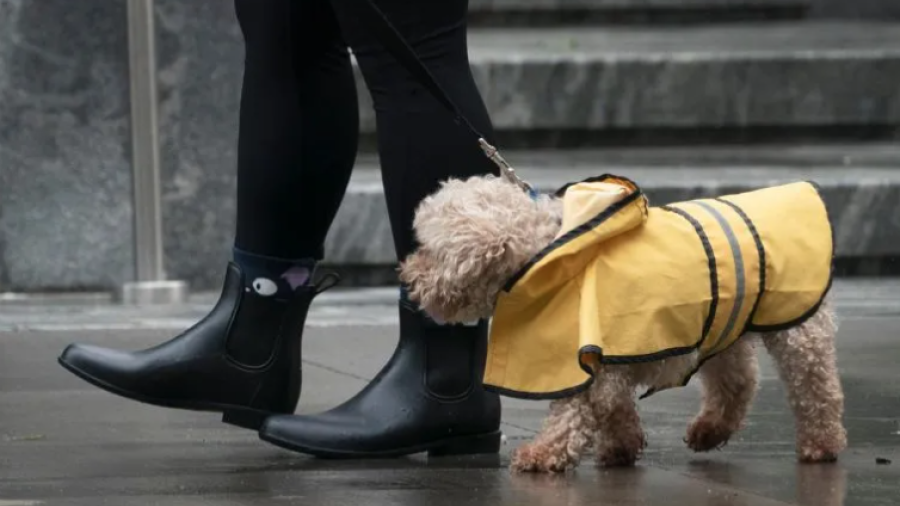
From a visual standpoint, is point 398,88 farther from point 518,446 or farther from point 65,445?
point 65,445

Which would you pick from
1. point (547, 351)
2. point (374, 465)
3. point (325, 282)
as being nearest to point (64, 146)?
point (325, 282)

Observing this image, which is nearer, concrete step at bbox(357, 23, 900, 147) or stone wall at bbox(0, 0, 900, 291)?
stone wall at bbox(0, 0, 900, 291)

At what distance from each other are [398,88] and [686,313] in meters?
0.70

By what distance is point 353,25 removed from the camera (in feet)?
10.9

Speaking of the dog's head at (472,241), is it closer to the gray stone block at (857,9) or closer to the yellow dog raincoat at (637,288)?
the yellow dog raincoat at (637,288)

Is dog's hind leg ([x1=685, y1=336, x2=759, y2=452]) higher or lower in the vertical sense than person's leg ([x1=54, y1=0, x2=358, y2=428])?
lower

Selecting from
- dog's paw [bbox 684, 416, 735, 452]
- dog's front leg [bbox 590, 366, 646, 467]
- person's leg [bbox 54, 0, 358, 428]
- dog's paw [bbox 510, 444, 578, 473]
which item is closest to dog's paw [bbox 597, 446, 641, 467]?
dog's front leg [bbox 590, 366, 646, 467]

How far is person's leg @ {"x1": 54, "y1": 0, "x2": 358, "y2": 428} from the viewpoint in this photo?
349cm

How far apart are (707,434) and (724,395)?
0.10 meters

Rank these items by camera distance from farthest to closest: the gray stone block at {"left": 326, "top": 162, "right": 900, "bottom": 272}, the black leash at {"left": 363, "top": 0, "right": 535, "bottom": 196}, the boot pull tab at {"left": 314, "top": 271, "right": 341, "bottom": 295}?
the gray stone block at {"left": 326, "top": 162, "right": 900, "bottom": 272} → the boot pull tab at {"left": 314, "top": 271, "right": 341, "bottom": 295} → the black leash at {"left": 363, "top": 0, "right": 535, "bottom": 196}

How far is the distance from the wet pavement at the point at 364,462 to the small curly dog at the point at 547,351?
2.3 inches

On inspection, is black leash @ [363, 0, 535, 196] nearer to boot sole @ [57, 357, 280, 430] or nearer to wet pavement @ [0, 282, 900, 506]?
wet pavement @ [0, 282, 900, 506]

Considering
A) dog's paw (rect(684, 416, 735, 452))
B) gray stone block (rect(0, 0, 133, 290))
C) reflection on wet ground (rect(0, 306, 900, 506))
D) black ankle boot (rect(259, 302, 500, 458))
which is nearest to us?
reflection on wet ground (rect(0, 306, 900, 506))

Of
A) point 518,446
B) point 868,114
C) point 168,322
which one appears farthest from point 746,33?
point 518,446
